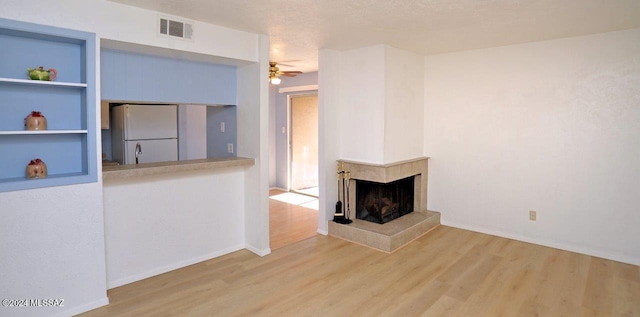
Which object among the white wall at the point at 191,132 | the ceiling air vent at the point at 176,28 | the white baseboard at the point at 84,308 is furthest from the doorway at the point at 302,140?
the white baseboard at the point at 84,308

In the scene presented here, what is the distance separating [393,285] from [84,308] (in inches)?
95.4

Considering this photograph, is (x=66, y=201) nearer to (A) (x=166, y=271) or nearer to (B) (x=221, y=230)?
(A) (x=166, y=271)

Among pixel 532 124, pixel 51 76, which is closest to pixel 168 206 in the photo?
pixel 51 76

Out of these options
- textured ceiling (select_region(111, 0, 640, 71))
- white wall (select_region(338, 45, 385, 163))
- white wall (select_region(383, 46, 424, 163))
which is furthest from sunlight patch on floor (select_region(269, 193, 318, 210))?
textured ceiling (select_region(111, 0, 640, 71))

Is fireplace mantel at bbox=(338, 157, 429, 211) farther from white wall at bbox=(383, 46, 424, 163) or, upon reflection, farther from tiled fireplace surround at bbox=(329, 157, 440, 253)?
white wall at bbox=(383, 46, 424, 163)

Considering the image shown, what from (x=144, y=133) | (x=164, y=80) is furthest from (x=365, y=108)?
(x=144, y=133)

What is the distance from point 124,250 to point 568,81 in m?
4.69

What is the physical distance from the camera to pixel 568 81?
12.8ft

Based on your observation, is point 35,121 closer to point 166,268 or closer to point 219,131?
point 166,268

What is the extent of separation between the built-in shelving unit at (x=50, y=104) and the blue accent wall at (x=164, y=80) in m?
0.28

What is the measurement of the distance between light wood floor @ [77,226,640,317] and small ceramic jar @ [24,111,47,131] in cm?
139

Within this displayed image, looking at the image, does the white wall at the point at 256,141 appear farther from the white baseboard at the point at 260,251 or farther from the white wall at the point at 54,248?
the white wall at the point at 54,248

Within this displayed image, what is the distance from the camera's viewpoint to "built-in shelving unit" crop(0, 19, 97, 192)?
2471 millimetres

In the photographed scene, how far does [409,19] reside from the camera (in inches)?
125
